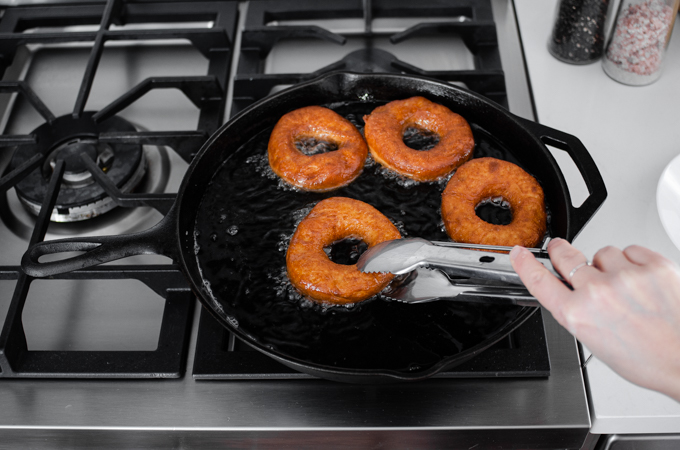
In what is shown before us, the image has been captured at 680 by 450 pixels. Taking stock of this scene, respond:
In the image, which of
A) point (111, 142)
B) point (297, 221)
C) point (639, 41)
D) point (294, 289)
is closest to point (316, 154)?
point (297, 221)

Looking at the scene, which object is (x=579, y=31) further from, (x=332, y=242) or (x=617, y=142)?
(x=332, y=242)

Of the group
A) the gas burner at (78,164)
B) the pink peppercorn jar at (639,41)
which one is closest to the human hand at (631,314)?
the pink peppercorn jar at (639,41)

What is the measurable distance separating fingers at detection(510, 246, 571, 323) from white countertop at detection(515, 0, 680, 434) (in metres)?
0.40

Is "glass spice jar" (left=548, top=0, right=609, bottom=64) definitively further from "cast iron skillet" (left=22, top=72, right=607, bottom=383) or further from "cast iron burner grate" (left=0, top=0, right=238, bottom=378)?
"cast iron burner grate" (left=0, top=0, right=238, bottom=378)

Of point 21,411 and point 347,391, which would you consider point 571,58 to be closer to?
point 347,391

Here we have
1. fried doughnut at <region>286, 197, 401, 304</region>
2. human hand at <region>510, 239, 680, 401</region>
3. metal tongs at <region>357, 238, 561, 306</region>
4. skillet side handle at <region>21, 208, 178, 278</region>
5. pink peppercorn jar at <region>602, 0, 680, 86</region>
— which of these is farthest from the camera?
pink peppercorn jar at <region>602, 0, 680, 86</region>

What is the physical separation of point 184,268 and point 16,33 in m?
1.06

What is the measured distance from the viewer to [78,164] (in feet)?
4.40


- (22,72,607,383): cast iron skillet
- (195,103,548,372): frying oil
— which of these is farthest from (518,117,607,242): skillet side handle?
(195,103,548,372): frying oil

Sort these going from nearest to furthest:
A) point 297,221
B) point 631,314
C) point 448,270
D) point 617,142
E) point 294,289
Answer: point 631,314 → point 448,270 → point 294,289 → point 297,221 → point 617,142

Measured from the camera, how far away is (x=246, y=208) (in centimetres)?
128

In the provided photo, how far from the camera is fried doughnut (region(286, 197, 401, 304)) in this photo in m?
1.09

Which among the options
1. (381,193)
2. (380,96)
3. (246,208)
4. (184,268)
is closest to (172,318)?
(184,268)

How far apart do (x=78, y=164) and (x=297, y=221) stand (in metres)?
0.55
